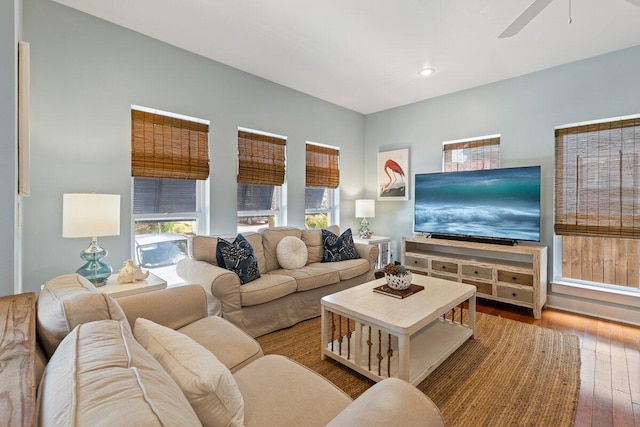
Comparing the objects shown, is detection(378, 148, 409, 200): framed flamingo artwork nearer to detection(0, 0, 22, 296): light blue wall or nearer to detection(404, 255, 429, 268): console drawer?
detection(404, 255, 429, 268): console drawer

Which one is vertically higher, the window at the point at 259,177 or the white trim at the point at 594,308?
the window at the point at 259,177

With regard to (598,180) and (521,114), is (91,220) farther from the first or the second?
(598,180)

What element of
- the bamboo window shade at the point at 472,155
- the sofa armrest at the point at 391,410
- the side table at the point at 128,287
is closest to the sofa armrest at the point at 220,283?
the side table at the point at 128,287

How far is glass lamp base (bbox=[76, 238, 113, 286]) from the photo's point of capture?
7.25 ft

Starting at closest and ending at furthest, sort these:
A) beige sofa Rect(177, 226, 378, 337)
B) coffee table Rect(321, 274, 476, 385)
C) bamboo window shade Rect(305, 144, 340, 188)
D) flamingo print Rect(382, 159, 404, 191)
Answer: coffee table Rect(321, 274, 476, 385)
beige sofa Rect(177, 226, 378, 337)
bamboo window shade Rect(305, 144, 340, 188)
flamingo print Rect(382, 159, 404, 191)

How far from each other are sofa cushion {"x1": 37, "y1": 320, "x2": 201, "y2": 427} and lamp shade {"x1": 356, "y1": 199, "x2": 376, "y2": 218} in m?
4.10

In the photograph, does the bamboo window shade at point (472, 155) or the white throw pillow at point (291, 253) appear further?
the bamboo window shade at point (472, 155)

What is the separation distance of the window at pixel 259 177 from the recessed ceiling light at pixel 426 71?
1.86 m

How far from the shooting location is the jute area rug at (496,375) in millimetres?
1695

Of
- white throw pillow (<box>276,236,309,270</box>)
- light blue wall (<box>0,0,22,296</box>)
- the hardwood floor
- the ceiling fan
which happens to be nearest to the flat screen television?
the hardwood floor

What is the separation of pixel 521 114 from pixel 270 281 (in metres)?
3.53

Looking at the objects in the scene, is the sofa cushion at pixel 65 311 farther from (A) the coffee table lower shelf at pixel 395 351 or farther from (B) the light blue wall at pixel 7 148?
(A) the coffee table lower shelf at pixel 395 351

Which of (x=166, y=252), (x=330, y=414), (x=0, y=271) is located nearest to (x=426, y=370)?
(x=330, y=414)

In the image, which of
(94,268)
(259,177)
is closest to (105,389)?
(94,268)
